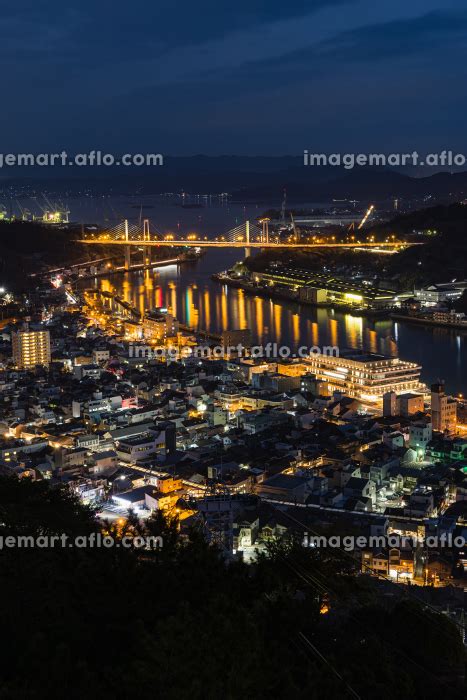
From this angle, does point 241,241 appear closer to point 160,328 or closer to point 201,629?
point 160,328

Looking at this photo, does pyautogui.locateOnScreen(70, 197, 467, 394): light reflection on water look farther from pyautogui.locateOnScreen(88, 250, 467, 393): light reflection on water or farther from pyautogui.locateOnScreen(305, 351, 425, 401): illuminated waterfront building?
pyautogui.locateOnScreen(305, 351, 425, 401): illuminated waterfront building

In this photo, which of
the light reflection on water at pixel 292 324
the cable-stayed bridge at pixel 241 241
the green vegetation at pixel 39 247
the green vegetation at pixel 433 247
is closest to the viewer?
the light reflection on water at pixel 292 324

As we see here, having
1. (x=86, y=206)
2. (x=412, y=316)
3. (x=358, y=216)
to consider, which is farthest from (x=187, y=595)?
(x=86, y=206)

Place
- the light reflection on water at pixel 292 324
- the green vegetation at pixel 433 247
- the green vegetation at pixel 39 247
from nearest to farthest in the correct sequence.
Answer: the light reflection on water at pixel 292 324 < the green vegetation at pixel 433 247 < the green vegetation at pixel 39 247

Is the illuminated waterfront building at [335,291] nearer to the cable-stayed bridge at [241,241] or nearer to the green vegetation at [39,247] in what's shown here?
the cable-stayed bridge at [241,241]

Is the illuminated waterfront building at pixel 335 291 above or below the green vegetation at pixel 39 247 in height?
below

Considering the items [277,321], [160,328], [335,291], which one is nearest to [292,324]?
[277,321]

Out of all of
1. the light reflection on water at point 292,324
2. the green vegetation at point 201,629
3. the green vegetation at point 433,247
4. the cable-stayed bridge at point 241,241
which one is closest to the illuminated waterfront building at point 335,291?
the light reflection on water at point 292,324

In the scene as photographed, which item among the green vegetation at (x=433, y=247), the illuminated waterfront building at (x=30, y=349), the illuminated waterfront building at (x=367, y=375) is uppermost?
the green vegetation at (x=433, y=247)
